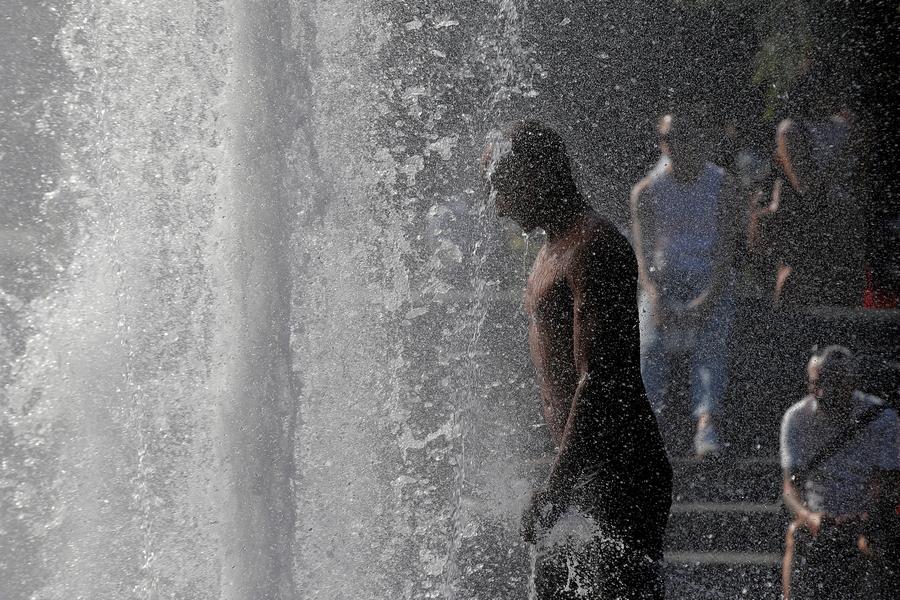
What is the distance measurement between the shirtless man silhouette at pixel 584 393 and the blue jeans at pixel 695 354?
0.40 metres

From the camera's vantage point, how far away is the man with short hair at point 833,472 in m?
2.37

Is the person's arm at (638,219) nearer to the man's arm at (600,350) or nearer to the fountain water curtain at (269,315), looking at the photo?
the fountain water curtain at (269,315)

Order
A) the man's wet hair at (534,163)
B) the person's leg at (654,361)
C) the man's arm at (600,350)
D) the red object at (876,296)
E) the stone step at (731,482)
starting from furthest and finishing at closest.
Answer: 1. the red object at (876,296)
2. the stone step at (731,482)
3. the person's leg at (654,361)
4. the man's wet hair at (534,163)
5. the man's arm at (600,350)

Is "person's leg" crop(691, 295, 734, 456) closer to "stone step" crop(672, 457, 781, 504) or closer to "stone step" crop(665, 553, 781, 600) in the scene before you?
"stone step" crop(672, 457, 781, 504)

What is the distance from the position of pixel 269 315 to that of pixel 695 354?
150 centimetres

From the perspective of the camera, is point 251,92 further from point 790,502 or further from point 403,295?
point 790,502

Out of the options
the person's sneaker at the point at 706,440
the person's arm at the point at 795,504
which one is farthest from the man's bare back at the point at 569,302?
the person's arm at the point at 795,504

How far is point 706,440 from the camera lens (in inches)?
92.9

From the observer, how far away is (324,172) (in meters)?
2.36

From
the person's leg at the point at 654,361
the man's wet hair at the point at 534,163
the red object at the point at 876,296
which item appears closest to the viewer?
the man's wet hair at the point at 534,163

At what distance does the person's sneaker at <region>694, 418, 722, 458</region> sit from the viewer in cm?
236

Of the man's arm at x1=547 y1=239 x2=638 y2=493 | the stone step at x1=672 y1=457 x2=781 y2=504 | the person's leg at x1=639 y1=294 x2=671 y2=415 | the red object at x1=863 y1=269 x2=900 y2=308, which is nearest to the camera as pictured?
the man's arm at x1=547 y1=239 x2=638 y2=493

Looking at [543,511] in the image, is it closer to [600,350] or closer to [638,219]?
[600,350]

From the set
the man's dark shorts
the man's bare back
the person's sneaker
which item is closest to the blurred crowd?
the person's sneaker
